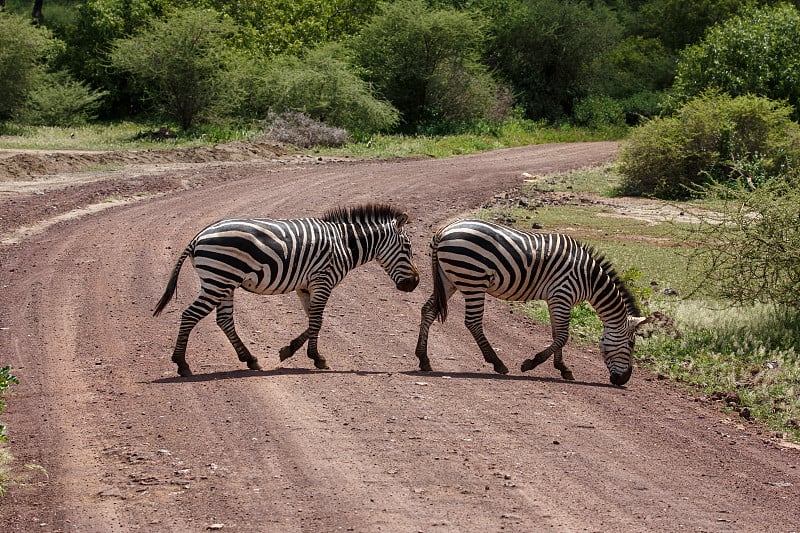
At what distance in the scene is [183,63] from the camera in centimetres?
3562

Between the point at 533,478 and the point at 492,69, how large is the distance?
149ft

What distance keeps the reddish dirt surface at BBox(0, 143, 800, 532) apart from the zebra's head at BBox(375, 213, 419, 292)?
0.92m

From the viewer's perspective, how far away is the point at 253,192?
2361cm

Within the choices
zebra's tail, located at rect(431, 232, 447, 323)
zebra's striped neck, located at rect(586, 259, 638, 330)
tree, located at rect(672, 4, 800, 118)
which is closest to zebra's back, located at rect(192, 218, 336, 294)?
zebra's tail, located at rect(431, 232, 447, 323)

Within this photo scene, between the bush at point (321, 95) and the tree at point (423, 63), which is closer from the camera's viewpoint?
the bush at point (321, 95)

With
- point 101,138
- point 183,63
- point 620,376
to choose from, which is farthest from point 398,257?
point 101,138

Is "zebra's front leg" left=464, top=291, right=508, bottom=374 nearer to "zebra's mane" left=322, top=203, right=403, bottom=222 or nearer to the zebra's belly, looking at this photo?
"zebra's mane" left=322, top=203, right=403, bottom=222

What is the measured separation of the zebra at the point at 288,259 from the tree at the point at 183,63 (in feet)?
85.9

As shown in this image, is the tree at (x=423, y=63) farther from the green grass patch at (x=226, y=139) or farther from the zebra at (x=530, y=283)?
the zebra at (x=530, y=283)

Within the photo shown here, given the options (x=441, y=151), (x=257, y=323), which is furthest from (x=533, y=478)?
(x=441, y=151)

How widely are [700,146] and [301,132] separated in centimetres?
1356

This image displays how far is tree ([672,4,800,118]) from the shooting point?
115ft

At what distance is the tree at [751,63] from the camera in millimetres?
35188

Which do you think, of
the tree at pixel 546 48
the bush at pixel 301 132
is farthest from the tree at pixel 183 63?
the tree at pixel 546 48
